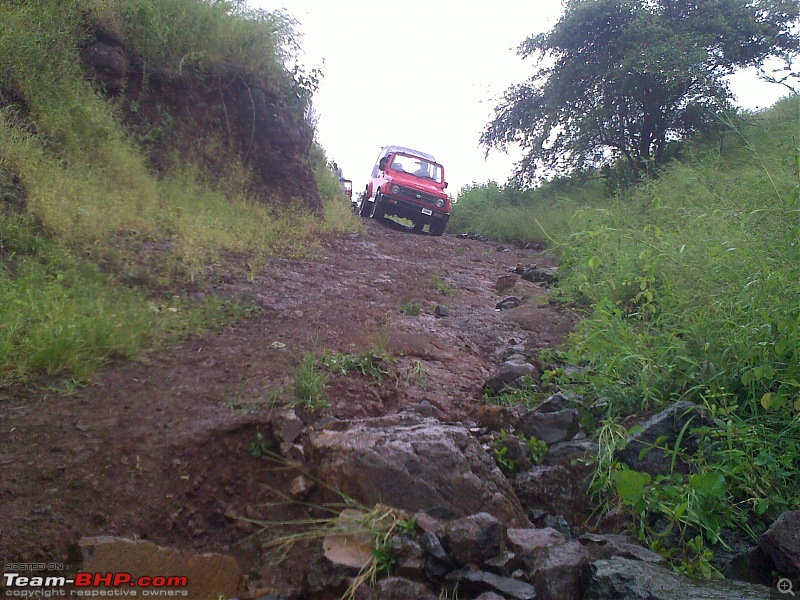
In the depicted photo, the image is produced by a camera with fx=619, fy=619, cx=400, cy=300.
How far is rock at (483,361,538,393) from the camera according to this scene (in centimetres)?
407

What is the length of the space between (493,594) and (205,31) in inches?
384

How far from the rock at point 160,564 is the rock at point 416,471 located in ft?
1.72

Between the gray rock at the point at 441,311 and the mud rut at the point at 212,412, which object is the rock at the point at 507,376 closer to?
the mud rut at the point at 212,412

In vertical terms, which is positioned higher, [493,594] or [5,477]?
[493,594]

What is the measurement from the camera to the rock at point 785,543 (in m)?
2.16

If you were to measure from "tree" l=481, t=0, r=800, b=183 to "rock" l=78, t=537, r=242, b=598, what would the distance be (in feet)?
40.2

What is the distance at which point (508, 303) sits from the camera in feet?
22.3

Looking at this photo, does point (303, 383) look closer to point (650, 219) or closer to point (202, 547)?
point (202, 547)

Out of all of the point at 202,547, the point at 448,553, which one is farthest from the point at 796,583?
the point at 202,547

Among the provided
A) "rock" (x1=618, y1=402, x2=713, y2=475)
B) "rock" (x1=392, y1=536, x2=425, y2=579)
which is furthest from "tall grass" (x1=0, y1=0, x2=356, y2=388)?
"rock" (x1=618, y1=402, x2=713, y2=475)

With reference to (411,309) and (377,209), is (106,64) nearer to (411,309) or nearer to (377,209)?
(411,309)

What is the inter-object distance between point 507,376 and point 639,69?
1194 cm

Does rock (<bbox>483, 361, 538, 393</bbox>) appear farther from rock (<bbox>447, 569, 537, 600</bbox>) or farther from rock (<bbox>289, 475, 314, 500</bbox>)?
rock (<bbox>447, 569, 537, 600</bbox>)

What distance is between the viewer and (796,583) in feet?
7.02
